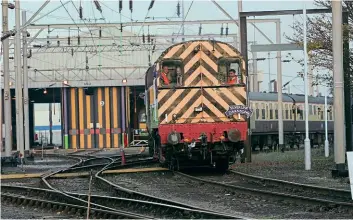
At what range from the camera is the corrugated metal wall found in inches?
2207

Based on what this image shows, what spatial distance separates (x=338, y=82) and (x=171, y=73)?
182 inches

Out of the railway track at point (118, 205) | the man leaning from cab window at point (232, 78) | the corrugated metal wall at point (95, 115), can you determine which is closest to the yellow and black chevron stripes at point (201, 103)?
the man leaning from cab window at point (232, 78)

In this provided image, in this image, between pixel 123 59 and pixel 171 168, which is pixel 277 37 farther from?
pixel 123 59

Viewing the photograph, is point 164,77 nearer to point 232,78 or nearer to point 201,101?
point 201,101

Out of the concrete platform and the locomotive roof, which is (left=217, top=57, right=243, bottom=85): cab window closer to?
the concrete platform

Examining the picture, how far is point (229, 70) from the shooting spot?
1895cm

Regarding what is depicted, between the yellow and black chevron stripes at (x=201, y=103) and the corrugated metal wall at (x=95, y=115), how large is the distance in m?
37.5

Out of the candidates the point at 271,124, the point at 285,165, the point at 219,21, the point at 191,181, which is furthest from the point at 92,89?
the point at 191,181

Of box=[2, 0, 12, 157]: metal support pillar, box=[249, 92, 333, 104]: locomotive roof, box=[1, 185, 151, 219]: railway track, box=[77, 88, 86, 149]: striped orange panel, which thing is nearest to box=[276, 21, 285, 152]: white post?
box=[249, 92, 333, 104]: locomotive roof

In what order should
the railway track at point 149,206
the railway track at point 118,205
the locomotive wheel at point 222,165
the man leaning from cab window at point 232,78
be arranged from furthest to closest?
the locomotive wheel at point 222,165 → the man leaning from cab window at point 232,78 → the railway track at point 118,205 → the railway track at point 149,206

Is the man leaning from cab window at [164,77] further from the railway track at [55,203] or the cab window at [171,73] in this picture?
the railway track at [55,203]

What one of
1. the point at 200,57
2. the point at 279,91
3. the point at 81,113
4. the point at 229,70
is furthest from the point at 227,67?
the point at 81,113

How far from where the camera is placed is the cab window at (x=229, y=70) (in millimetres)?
18875

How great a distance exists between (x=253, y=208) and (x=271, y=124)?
2745 centimetres
